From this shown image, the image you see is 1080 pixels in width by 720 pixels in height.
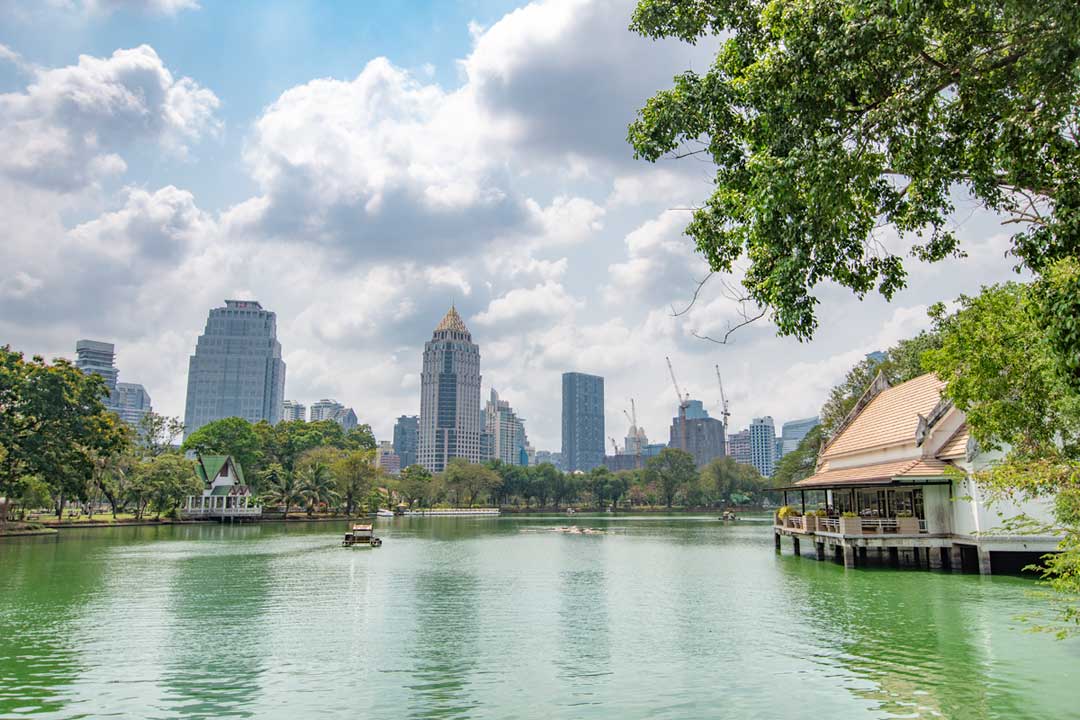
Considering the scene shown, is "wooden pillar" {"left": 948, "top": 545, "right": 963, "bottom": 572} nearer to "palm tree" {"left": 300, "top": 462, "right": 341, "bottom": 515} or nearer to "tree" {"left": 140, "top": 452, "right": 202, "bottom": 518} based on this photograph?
"tree" {"left": 140, "top": 452, "right": 202, "bottom": 518}

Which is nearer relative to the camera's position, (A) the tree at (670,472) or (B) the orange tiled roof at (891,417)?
(B) the orange tiled roof at (891,417)

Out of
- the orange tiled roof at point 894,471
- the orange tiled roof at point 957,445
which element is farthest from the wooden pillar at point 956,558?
the orange tiled roof at point 957,445

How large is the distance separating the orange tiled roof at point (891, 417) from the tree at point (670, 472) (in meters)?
97.7

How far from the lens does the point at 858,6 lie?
9.41 meters

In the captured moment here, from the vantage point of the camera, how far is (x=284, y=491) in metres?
87.6

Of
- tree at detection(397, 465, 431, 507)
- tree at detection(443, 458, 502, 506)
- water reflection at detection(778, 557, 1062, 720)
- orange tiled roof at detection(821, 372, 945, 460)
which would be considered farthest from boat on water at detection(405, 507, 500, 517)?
water reflection at detection(778, 557, 1062, 720)

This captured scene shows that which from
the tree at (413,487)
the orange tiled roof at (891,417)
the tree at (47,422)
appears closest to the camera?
the orange tiled roof at (891,417)

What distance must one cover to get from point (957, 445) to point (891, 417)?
6740 millimetres

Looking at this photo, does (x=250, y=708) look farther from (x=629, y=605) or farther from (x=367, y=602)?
(x=629, y=605)

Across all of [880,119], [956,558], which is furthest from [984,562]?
[880,119]

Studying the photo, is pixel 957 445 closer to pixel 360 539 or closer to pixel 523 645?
pixel 523 645

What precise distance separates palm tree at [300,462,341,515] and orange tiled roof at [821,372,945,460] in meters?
62.4

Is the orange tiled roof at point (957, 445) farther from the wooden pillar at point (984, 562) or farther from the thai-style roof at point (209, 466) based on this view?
the thai-style roof at point (209, 466)

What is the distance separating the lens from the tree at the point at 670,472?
458 feet
